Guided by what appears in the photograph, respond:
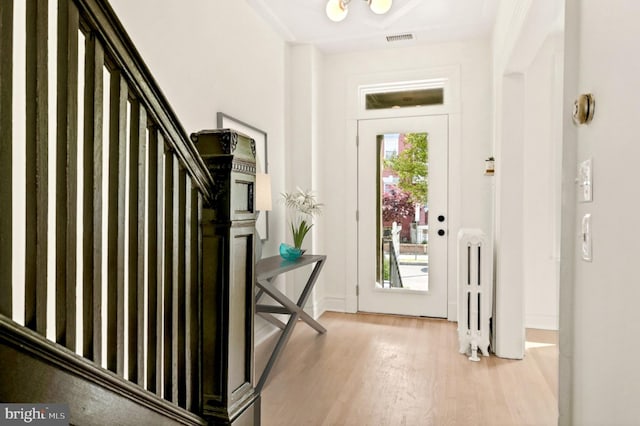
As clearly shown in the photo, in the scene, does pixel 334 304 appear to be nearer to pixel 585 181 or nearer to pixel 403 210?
pixel 403 210

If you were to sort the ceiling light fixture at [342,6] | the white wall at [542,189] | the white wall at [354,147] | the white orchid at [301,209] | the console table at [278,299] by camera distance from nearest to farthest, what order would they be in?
the console table at [278,299] → the ceiling light fixture at [342,6] → the white orchid at [301,209] → the white wall at [542,189] → the white wall at [354,147]

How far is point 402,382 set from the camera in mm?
2725

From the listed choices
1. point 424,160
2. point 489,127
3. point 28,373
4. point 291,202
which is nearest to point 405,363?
point 291,202

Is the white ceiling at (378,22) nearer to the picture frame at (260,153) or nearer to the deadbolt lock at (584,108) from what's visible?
the picture frame at (260,153)

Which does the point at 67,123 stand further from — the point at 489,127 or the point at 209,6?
the point at 489,127

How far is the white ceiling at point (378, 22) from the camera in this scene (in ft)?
11.3

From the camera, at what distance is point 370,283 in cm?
452

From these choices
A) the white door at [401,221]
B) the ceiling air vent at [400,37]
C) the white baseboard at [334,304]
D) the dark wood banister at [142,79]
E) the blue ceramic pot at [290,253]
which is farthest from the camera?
the white baseboard at [334,304]

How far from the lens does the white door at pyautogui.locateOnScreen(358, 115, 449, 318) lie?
14.1 ft

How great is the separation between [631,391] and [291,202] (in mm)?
3259

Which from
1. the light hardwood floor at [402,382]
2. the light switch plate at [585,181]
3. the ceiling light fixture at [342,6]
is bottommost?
the light hardwood floor at [402,382]

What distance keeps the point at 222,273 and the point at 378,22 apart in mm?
3215

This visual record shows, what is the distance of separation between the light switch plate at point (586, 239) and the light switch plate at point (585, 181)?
48 mm

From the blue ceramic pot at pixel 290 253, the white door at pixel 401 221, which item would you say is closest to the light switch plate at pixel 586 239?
the blue ceramic pot at pixel 290 253
